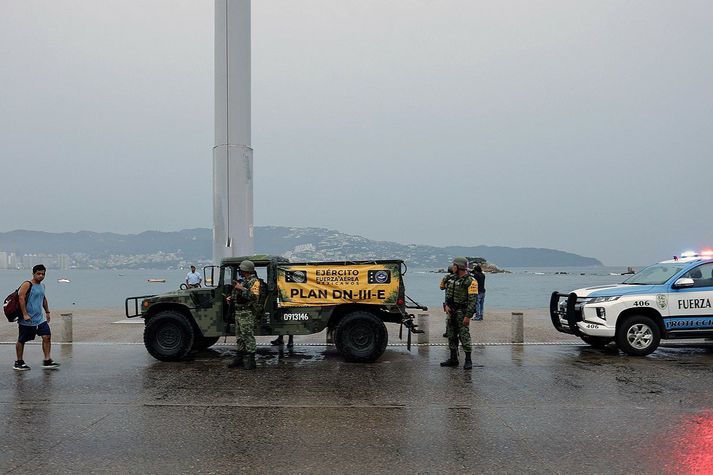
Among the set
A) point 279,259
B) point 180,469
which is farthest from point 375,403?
point 279,259

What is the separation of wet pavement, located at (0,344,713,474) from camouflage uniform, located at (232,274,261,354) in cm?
55

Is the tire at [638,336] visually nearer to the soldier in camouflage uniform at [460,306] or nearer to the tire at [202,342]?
the soldier in camouflage uniform at [460,306]

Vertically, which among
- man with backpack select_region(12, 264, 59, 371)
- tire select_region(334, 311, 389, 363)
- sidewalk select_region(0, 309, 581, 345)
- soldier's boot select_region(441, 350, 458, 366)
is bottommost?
sidewalk select_region(0, 309, 581, 345)

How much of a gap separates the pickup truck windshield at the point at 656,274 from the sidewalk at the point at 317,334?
6.51 feet

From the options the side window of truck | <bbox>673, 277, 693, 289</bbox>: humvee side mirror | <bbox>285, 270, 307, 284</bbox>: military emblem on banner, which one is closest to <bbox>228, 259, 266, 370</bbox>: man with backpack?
<bbox>285, 270, 307, 284</bbox>: military emblem on banner

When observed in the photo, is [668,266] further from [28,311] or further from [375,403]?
[28,311]

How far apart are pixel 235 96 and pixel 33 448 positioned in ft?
43.5

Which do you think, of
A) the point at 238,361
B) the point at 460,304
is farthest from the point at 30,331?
the point at 460,304

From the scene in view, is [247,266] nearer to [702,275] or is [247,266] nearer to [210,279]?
[210,279]

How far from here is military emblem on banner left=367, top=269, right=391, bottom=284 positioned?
989 cm

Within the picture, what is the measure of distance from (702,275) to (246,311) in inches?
346

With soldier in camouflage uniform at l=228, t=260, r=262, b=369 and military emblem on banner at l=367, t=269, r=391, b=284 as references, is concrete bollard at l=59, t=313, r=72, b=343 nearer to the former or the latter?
soldier in camouflage uniform at l=228, t=260, r=262, b=369

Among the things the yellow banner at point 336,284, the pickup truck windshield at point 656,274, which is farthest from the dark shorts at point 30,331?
the pickup truck windshield at point 656,274

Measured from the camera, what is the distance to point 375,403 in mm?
6922
